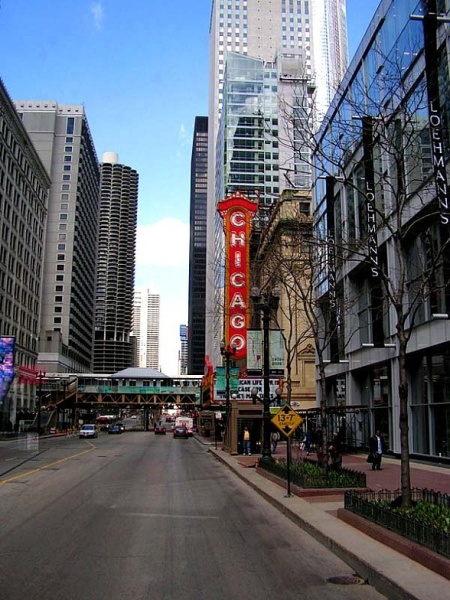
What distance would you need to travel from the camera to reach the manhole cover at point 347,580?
286 inches

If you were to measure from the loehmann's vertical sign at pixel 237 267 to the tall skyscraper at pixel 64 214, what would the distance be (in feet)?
294

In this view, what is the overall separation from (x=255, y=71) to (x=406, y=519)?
116296mm

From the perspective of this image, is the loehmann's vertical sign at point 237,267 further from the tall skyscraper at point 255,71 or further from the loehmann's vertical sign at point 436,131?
the tall skyscraper at point 255,71

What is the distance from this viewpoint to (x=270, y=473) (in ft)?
64.6

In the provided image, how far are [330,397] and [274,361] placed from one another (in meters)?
6.04

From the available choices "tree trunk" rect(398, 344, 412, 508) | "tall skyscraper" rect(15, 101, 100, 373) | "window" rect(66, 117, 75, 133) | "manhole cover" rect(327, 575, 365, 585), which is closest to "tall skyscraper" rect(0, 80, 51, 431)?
"tall skyscraper" rect(15, 101, 100, 373)

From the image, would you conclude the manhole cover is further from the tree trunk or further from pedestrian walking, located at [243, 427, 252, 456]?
pedestrian walking, located at [243, 427, 252, 456]

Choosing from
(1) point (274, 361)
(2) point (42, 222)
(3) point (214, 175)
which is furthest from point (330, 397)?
(3) point (214, 175)

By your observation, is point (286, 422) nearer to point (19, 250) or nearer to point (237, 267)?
point (237, 267)

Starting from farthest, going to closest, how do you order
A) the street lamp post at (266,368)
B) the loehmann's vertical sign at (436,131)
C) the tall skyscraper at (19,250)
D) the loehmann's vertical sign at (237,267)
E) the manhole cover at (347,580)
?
1. the tall skyscraper at (19,250)
2. the loehmann's vertical sign at (237,267)
3. the street lamp post at (266,368)
4. the loehmann's vertical sign at (436,131)
5. the manhole cover at (347,580)

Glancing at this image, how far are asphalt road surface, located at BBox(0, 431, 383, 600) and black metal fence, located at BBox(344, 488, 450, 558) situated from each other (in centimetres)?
103

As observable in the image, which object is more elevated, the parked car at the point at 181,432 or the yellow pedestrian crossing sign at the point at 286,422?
the yellow pedestrian crossing sign at the point at 286,422

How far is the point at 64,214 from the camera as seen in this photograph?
490ft

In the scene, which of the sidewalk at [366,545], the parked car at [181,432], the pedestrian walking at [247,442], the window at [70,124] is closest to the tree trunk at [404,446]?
the sidewalk at [366,545]
